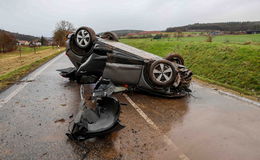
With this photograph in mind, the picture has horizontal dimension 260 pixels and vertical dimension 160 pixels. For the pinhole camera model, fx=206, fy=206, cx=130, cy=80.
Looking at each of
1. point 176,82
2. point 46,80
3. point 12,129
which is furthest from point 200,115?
point 46,80

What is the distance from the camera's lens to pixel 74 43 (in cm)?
677

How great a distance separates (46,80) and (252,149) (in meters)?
7.05

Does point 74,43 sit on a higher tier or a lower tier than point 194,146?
higher

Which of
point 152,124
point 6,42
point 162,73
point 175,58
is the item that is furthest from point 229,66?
point 6,42

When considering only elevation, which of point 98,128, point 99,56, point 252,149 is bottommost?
point 252,149

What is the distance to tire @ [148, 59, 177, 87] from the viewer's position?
5.46m

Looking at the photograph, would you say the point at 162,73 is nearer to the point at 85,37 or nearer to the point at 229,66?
the point at 85,37

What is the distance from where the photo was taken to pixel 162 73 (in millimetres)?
5492

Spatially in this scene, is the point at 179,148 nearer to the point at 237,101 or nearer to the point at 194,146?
the point at 194,146

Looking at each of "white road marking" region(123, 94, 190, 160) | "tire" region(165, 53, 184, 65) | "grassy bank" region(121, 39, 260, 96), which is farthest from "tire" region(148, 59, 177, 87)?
"grassy bank" region(121, 39, 260, 96)

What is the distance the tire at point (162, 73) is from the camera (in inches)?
215

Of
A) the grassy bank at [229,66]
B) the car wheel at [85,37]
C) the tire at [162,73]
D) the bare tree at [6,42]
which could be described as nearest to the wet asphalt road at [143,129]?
the tire at [162,73]

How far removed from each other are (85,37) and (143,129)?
376cm

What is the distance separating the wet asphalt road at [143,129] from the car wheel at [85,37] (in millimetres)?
1619
